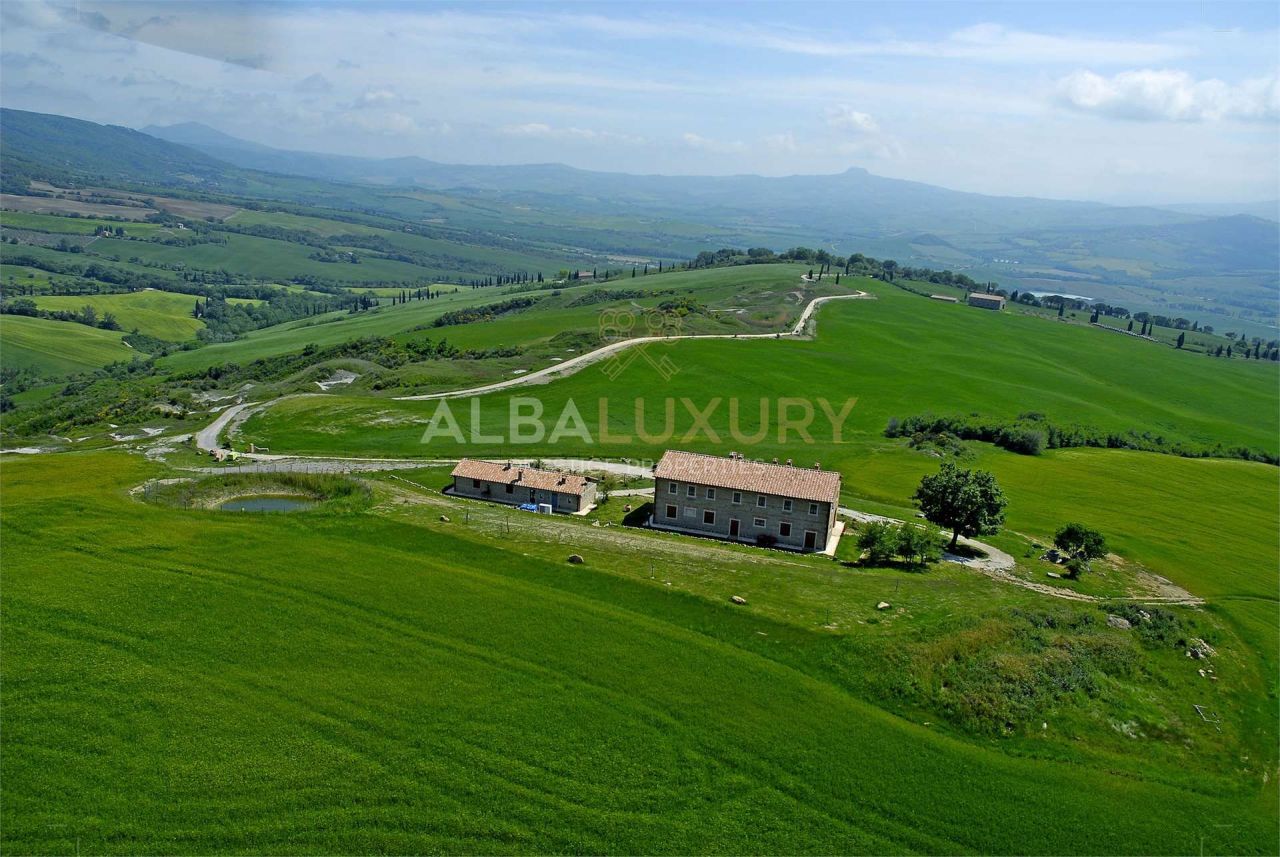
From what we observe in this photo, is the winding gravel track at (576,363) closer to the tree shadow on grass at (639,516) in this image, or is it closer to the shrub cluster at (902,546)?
the tree shadow on grass at (639,516)

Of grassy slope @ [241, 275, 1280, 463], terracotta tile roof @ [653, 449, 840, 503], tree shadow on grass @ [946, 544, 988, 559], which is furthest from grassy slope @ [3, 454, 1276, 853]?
grassy slope @ [241, 275, 1280, 463]

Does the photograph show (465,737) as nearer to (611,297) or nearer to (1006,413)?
(1006,413)

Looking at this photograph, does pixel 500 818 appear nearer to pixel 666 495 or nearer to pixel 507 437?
pixel 666 495

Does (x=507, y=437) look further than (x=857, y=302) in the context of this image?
No

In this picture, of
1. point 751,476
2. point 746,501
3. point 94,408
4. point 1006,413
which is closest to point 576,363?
point 1006,413

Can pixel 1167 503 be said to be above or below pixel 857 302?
below

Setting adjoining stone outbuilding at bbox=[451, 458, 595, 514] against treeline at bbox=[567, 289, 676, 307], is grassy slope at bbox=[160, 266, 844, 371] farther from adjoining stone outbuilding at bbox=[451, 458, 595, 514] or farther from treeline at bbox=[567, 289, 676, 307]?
adjoining stone outbuilding at bbox=[451, 458, 595, 514]

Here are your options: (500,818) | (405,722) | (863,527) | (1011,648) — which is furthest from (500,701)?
(863,527)
